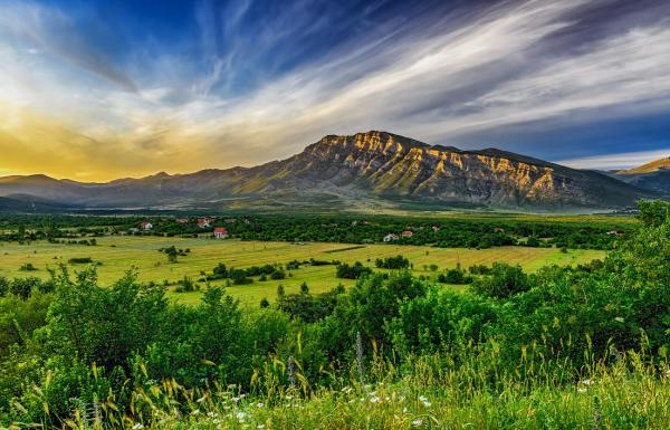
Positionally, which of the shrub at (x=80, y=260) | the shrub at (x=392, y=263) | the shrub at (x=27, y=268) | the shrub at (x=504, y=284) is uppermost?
the shrub at (x=504, y=284)

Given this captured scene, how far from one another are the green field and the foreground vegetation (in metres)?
50.0

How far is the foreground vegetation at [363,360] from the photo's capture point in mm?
6086

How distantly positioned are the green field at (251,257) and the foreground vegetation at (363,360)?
5004 centimetres

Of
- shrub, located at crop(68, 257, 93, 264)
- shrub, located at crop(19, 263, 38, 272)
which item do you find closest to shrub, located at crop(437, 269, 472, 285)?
shrub, located at crop(68, 257, 93, 264)

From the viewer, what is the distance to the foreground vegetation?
6.09 m

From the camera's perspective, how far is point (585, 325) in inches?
596

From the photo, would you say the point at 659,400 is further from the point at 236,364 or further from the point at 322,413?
the point at 236,364

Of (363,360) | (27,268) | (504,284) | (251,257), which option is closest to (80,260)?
(27,268)

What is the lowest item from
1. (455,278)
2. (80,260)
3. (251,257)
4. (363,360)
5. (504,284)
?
(455,278)

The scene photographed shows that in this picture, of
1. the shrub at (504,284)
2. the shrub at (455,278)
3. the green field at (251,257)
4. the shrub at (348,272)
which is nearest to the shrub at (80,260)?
the green field at (251,257)

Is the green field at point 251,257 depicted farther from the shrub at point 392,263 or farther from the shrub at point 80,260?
the shrub at point 392,263

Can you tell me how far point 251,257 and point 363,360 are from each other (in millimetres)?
128399

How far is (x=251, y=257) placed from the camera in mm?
135125

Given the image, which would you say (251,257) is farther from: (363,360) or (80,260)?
(363,360)
